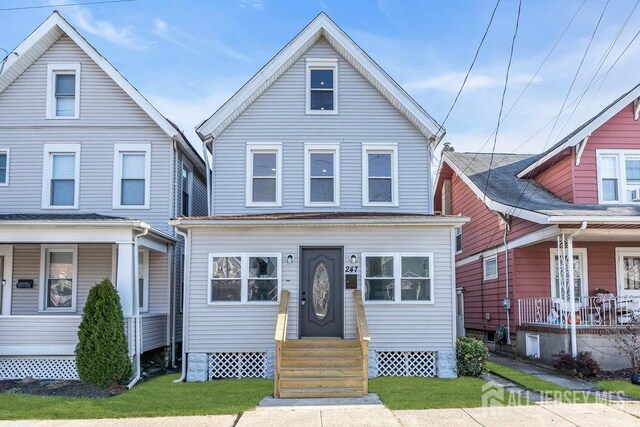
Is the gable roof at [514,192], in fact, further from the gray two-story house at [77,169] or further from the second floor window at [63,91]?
the second floor window at [63,91]

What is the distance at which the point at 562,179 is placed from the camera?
15484 millimetres

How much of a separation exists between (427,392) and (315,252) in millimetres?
3886

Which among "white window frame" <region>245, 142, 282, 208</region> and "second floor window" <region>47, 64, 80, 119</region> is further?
"second floor window" <region>47, 64, 80, 119</region>

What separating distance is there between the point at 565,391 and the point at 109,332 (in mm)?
8510

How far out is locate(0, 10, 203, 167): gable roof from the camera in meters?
14.3

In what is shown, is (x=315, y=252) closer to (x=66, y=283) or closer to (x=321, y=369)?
(x=321, y=369)

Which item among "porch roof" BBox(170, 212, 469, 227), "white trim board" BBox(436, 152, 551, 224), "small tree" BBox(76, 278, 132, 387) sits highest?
"white trim board" BBox(436, 152, 551, 224)

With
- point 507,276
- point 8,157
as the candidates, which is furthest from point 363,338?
point 8,157

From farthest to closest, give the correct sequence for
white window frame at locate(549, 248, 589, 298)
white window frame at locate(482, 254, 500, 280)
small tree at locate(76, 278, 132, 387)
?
1. white window frame at locate(482, 254, 500, 280)
2. white window frame at locate(549, 248, 589, 298)
3. small tree at locate(76, 278, 132, 387)

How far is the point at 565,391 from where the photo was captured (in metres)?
10.6

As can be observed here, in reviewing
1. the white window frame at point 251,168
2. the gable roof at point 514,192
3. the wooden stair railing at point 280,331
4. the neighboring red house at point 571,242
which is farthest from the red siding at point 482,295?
the wooden stair railing at point 280,331

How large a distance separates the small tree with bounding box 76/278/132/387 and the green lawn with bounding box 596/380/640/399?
9159 millimetres

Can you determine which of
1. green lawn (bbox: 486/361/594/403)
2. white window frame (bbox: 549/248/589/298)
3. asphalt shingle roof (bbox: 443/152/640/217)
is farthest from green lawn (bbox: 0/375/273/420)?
white window frame (bbox: 549/248/589/298)

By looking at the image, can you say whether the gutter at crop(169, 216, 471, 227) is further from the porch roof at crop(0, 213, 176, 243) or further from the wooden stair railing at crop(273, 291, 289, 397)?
the wooden stair railing at crop(273, 291, 289, 397)
